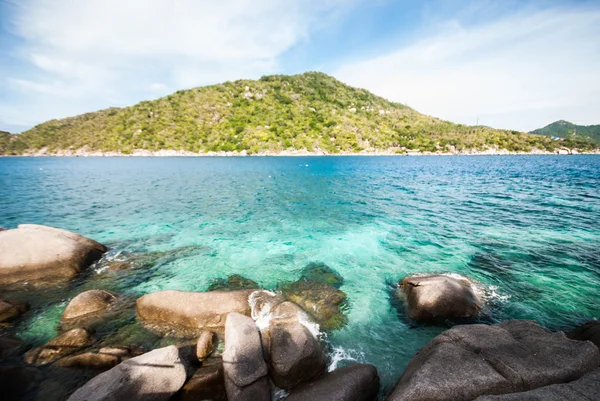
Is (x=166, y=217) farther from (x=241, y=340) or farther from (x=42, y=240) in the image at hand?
(x=241, y=340)

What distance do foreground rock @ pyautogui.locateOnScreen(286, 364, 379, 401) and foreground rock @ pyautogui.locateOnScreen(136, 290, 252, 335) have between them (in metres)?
3.80

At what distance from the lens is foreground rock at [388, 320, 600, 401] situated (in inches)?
185

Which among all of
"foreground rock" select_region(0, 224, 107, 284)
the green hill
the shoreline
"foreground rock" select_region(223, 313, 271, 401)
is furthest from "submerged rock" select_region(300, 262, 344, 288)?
the green hill

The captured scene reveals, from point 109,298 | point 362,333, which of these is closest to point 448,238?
point 362,333

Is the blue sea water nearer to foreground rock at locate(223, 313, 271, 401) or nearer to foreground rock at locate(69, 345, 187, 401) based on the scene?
foreground rock at locate(223, 313, 271, 401)

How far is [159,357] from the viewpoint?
617cm

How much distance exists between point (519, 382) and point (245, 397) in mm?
5732

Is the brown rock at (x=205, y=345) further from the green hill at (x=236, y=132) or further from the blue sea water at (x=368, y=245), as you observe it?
the green hill at (x=236, y=132)

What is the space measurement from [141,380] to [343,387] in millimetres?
4685

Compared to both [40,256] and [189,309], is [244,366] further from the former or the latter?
[40,256]

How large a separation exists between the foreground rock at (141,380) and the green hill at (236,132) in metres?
153

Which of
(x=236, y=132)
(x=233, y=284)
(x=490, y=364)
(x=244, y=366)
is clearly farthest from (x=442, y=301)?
(x=236, y=132)

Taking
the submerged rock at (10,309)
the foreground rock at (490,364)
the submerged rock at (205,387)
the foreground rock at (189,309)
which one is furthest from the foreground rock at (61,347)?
the foreground rock at (490,364)

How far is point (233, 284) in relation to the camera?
38.8 ft
